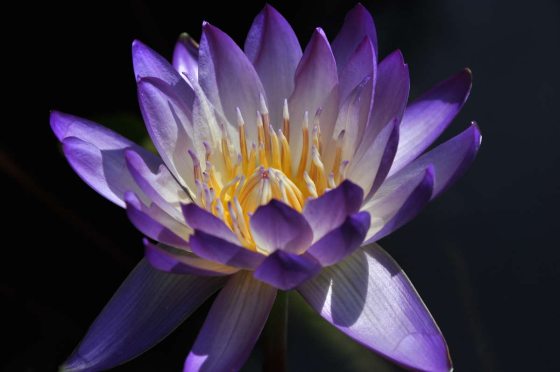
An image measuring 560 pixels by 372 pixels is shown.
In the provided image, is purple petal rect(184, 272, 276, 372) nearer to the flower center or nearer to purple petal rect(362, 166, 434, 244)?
the flower center

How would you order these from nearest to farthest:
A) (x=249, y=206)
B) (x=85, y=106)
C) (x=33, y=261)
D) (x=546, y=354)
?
(x=249, y=206) < (x=546, y=354) < (x=33, y=261) < (x=85, y=106)

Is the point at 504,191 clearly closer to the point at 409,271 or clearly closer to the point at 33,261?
the point at 409,271

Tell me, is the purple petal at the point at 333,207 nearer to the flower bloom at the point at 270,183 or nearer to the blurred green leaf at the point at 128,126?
the flower bloom at the point at 270,183

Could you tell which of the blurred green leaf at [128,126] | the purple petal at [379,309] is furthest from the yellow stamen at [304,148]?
the blurred green leaf at [128,126]

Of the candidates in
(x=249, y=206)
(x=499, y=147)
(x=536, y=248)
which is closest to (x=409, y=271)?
(x=536, y=248)

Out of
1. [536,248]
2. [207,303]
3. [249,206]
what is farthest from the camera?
[207,303]

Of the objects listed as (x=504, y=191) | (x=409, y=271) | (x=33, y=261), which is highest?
(x=504, y=191)
